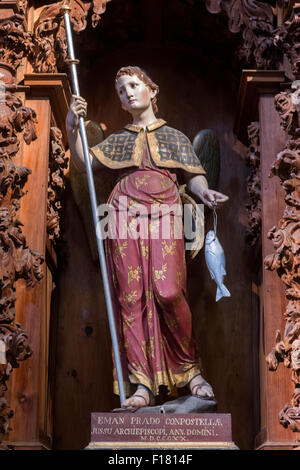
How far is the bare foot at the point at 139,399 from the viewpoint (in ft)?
16.3

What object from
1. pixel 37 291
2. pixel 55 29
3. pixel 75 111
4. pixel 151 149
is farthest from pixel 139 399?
pixel 55 29

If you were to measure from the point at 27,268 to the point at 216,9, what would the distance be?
1859 millimetres

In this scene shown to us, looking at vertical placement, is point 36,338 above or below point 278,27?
below

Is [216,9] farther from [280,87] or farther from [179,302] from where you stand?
[179,302]

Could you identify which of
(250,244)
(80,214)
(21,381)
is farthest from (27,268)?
(250,244)

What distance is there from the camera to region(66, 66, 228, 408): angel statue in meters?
5.22

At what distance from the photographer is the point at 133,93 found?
18.5 feet

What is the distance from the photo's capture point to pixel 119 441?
4.70m

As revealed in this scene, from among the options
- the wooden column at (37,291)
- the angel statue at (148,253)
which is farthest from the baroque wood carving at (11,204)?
the angel statue at (148,253)

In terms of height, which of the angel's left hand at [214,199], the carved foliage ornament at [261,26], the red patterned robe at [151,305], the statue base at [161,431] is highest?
the carved foliage ornament at [261,26]

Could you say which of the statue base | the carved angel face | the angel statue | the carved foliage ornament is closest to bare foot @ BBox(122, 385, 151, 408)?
the angel statue

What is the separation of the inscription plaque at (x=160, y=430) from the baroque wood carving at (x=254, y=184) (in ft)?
4.37

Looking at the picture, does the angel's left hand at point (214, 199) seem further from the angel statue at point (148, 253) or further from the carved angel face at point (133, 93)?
the carved angel face at point (133, 93)

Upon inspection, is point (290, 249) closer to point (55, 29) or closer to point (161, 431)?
point (161, 431)
